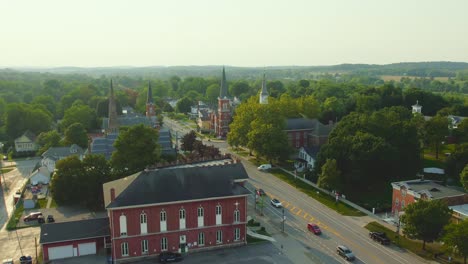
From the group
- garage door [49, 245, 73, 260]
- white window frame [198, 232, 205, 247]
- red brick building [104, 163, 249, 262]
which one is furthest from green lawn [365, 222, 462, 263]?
garage door [49, 245, 73, 260]

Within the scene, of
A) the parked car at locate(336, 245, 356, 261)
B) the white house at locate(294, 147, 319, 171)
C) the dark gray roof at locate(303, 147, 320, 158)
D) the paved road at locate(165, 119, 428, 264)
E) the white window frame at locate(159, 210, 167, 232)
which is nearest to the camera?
the parked car at locate(336, 245, 356, 261)

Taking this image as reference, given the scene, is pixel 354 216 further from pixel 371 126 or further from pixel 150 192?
pixel 150 192

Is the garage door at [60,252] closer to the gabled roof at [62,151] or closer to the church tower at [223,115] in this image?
the gabled roof at [62,151]

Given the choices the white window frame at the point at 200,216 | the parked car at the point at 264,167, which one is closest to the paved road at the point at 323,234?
the white window frame at the point at 200,216

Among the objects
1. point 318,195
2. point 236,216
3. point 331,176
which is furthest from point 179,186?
point 318,195

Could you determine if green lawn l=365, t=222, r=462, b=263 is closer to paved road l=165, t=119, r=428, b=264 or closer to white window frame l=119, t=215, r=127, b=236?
paved road l=165, t=119, r=428, b=264

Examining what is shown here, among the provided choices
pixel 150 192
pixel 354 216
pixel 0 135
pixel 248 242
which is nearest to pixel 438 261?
pixel 354 216
